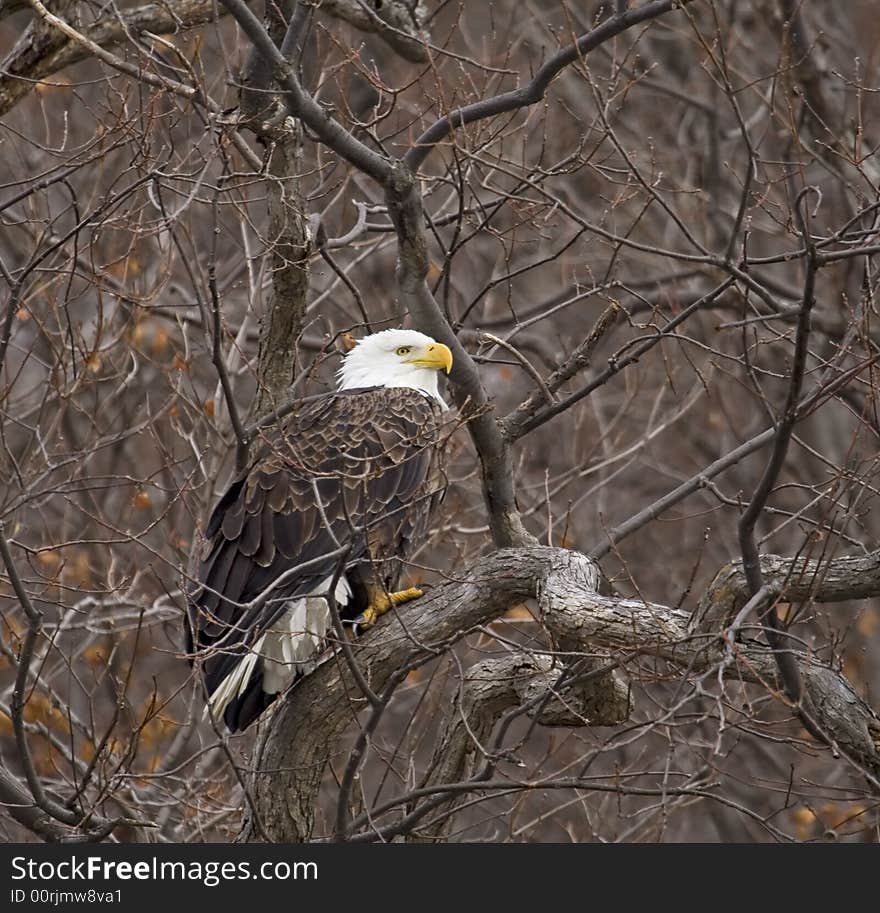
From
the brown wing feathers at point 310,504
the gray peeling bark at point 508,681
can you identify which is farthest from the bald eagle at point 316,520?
the gray peeling bark at point 508,681

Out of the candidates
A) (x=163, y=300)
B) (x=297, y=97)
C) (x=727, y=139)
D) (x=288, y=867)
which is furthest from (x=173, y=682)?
(x=297, y=97)

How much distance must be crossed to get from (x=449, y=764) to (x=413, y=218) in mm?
2003

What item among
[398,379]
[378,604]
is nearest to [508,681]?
[378,604]

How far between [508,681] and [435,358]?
141 centimetres

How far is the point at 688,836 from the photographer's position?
10906mm

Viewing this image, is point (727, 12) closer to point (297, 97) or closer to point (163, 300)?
point (163, 300)

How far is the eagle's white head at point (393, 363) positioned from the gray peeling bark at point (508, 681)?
1.29m

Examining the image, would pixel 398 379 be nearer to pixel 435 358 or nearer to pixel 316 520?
pixel 435 358

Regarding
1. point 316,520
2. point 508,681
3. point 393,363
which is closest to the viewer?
point 508,681

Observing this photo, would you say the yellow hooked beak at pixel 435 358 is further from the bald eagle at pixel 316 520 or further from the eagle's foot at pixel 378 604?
the eagle's foot at pixel 378 604

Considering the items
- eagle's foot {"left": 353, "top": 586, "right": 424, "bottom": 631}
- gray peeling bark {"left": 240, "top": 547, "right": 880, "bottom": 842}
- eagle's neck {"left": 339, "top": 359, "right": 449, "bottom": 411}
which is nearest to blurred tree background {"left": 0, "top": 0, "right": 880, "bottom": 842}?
gray peeling bark {"left": 240, "top": 547, "right": 880, "bottom": 842}

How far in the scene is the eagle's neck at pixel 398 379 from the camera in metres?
6.51

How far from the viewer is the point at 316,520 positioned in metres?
6.16

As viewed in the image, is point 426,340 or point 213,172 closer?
point 426,340
